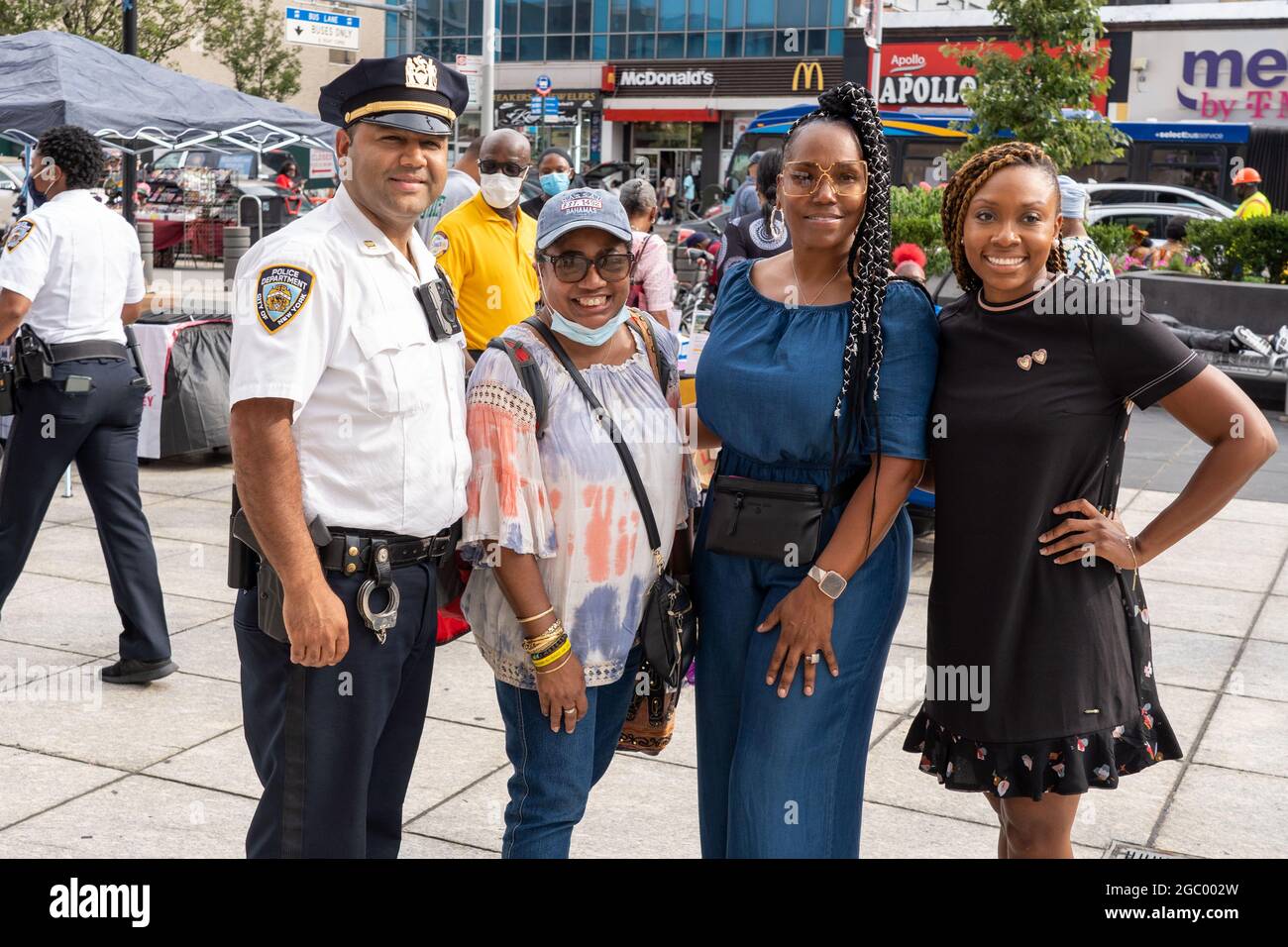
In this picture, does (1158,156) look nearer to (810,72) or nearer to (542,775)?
(810,72)

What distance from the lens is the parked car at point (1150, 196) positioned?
77.9ft

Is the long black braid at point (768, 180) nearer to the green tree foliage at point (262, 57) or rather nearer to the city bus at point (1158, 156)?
the city bus at point (1158, 156)

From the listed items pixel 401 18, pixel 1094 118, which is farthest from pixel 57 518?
pixel 401 18

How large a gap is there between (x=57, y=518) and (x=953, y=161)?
1068 centimetres

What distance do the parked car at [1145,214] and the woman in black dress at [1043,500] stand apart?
20.4 m

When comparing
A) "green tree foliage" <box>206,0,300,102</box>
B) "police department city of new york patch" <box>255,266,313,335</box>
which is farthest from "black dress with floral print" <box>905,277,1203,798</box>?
"green tree foliage" <box>206,0,300,102</box>

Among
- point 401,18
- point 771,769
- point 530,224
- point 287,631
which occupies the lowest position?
point 771,769

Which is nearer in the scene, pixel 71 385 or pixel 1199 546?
pixel 71 385

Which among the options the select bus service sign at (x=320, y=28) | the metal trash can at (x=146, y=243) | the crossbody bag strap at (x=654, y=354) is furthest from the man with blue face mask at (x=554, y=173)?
the metal trash can at (x=146, y=243)

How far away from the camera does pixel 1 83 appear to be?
10.7 m

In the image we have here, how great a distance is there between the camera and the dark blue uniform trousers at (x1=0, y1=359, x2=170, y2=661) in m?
5.27

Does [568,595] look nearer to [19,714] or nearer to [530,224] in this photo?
[19,714]

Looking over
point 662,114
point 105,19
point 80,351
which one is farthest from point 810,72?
point 80,351

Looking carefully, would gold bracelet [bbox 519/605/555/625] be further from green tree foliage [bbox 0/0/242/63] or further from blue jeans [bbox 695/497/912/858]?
green tree foliage [bbox 0/0/242/63]
